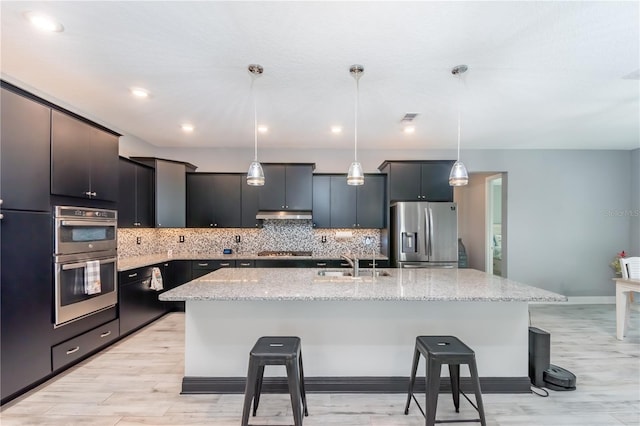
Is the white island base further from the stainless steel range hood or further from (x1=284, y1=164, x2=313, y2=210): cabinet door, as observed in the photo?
(x1=284, y1=164, x2=313, y2=210): cabinet door

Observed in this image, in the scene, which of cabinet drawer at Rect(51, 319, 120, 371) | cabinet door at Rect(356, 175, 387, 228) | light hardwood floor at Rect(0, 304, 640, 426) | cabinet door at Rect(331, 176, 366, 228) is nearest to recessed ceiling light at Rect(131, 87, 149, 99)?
cabinet drawer at Rect(51, 319, 120, 371)

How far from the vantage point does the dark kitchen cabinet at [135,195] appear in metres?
3.78

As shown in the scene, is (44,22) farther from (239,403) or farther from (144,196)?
(239,403)

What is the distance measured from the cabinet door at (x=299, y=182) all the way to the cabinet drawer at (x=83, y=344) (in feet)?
9.27

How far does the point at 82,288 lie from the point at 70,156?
1.24 m

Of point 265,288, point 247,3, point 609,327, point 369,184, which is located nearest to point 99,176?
point 265,288

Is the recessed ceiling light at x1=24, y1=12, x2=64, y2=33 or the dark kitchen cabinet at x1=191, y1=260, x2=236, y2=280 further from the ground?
the recessed ceiling light at x1=24, y1=12, x2=64, y2=33

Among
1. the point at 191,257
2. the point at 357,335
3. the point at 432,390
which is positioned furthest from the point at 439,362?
the point at 191,257

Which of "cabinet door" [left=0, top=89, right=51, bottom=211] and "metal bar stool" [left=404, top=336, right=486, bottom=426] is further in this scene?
"cabinet door" [left=0, top=89, right=51, bottom=211]

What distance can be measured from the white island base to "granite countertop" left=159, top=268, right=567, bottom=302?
0.16m

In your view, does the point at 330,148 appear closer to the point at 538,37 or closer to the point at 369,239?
the point at 369,239

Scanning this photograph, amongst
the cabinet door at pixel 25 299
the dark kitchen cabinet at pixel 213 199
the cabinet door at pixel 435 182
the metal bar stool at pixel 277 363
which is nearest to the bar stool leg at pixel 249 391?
the metal bar stool at pixel 277 363

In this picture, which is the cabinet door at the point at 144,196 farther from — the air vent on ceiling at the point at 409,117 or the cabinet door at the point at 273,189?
the air vent on ceiling at the point at 409,117

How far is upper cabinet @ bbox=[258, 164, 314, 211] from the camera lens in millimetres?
4672
